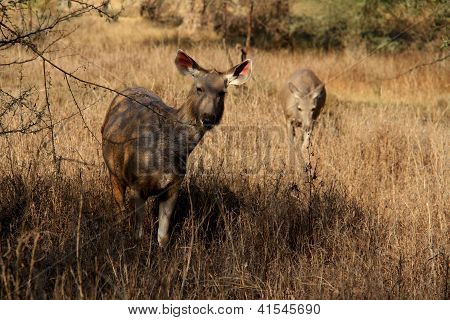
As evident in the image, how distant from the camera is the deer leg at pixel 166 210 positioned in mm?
5465

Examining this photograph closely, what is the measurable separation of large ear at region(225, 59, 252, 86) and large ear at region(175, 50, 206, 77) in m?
0.26

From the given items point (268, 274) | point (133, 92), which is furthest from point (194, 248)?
point (133, 92)

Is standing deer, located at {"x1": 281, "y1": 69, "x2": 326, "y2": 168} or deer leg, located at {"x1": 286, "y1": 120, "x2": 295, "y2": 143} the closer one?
deer leg, located at {"x1": 286, "y1": 120, "x2": 295, "y2": 143}

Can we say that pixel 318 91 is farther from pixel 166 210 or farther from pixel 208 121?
pixel 166 210

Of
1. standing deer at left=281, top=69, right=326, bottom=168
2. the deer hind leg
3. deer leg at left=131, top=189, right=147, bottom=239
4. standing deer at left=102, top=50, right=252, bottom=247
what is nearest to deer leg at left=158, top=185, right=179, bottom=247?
standing deer at left=102, top=50, right=252, bottom=247

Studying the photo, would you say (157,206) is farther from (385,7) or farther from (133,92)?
(385,7)

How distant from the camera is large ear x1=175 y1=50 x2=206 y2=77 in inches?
229

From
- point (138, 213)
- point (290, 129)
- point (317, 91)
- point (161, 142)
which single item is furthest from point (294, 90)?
point (138, 213)

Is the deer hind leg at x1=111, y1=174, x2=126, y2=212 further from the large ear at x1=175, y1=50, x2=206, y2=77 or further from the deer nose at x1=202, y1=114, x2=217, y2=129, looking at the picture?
the large ear at x1=175, y1=50, x2=206, y2=77

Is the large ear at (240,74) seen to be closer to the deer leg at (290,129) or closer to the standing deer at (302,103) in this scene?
the deer leg at (290,129)

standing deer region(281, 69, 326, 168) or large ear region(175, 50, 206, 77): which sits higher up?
large ear region(175, 50, 206, 77)

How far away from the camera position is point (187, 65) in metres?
5.87

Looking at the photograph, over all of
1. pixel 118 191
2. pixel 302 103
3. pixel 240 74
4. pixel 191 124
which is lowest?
pixel 118 191

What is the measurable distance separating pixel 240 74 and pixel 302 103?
15.5 ft
